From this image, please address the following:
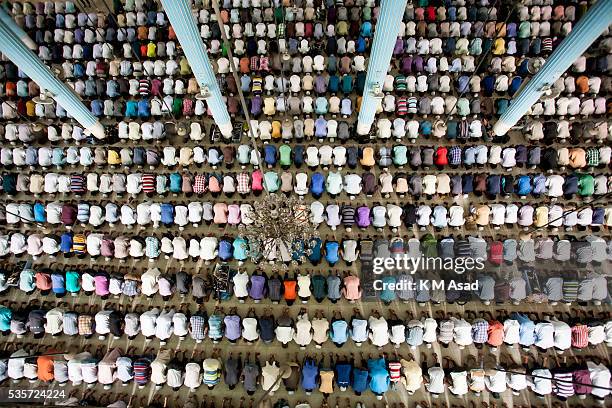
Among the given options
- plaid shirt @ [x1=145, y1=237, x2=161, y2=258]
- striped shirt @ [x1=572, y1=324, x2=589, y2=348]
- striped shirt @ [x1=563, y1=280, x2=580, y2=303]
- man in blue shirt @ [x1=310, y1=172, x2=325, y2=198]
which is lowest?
striped shirt @ [x1=572, y1=324, x2=589, y2=348]

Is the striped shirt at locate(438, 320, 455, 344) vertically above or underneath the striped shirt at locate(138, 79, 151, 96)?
underneath

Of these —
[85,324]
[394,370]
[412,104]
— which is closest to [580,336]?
[394,370]

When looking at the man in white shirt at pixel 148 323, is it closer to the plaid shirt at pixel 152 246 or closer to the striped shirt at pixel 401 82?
the plaid shirt at pixel 152 246

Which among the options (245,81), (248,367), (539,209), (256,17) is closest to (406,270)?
(539,209)

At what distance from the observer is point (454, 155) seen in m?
10.4

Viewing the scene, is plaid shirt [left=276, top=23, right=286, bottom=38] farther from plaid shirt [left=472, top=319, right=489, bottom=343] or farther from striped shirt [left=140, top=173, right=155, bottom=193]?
plaid shirt [left=472, top=319, right=489, bottom=343]

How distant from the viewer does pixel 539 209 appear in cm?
1009

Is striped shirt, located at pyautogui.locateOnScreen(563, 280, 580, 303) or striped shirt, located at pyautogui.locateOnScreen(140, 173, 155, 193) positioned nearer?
striped shirt, located at pyautogui.locateOnScreen(563, 280, 580, 303)

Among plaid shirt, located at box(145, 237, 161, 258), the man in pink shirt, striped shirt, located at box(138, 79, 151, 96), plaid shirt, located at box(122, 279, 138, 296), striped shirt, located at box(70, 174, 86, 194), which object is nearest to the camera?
the man in pink shirt

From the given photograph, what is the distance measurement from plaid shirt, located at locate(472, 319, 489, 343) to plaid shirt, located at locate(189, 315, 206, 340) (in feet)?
21.7

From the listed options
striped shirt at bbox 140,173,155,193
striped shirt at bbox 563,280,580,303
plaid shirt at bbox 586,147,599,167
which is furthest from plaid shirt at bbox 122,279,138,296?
plaid shirt at bbox 586,147,599,167

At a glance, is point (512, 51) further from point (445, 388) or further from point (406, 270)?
point (445, 388)

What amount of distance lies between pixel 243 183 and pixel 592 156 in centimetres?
918

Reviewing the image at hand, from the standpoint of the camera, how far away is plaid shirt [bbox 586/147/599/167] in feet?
34.0
